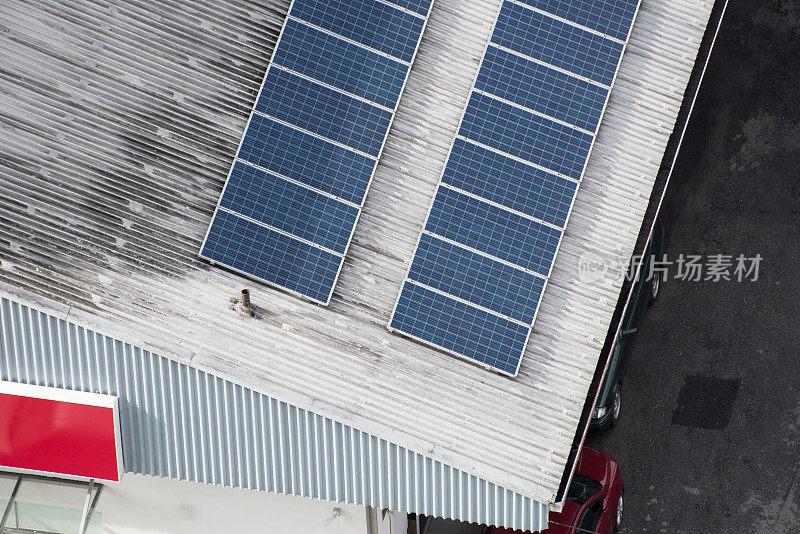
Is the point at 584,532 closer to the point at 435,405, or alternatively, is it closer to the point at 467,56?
the point at 435,405

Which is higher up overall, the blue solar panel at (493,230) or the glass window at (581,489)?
the blue solar panel at (493,230)

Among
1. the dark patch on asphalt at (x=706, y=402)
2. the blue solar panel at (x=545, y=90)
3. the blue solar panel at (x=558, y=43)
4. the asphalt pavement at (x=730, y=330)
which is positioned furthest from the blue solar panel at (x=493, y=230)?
the dark patch on asphalt at (x=706, y=402)

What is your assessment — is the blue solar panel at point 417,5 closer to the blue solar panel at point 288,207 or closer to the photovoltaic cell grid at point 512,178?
the photovoltaic cell grid at point 512,178

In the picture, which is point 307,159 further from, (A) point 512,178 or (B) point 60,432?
(B) point 60,432

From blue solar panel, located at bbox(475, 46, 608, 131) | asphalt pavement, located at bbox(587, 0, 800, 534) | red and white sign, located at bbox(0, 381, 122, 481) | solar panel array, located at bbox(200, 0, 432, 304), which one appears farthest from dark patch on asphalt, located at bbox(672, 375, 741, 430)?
red and white sign, located at bbox(0, 381, 122, 481)

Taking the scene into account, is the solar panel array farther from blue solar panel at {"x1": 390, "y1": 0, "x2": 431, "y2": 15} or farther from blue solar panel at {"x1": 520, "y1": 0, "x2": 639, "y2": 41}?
blue solar panel at {"x1": 520, "y1": 0, "x2": 639, "y2": 41}

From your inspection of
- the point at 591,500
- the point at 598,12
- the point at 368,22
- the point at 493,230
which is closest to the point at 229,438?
the point at 493,230

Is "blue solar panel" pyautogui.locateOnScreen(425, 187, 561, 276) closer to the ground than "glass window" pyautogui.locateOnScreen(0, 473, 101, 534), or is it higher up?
higher up
